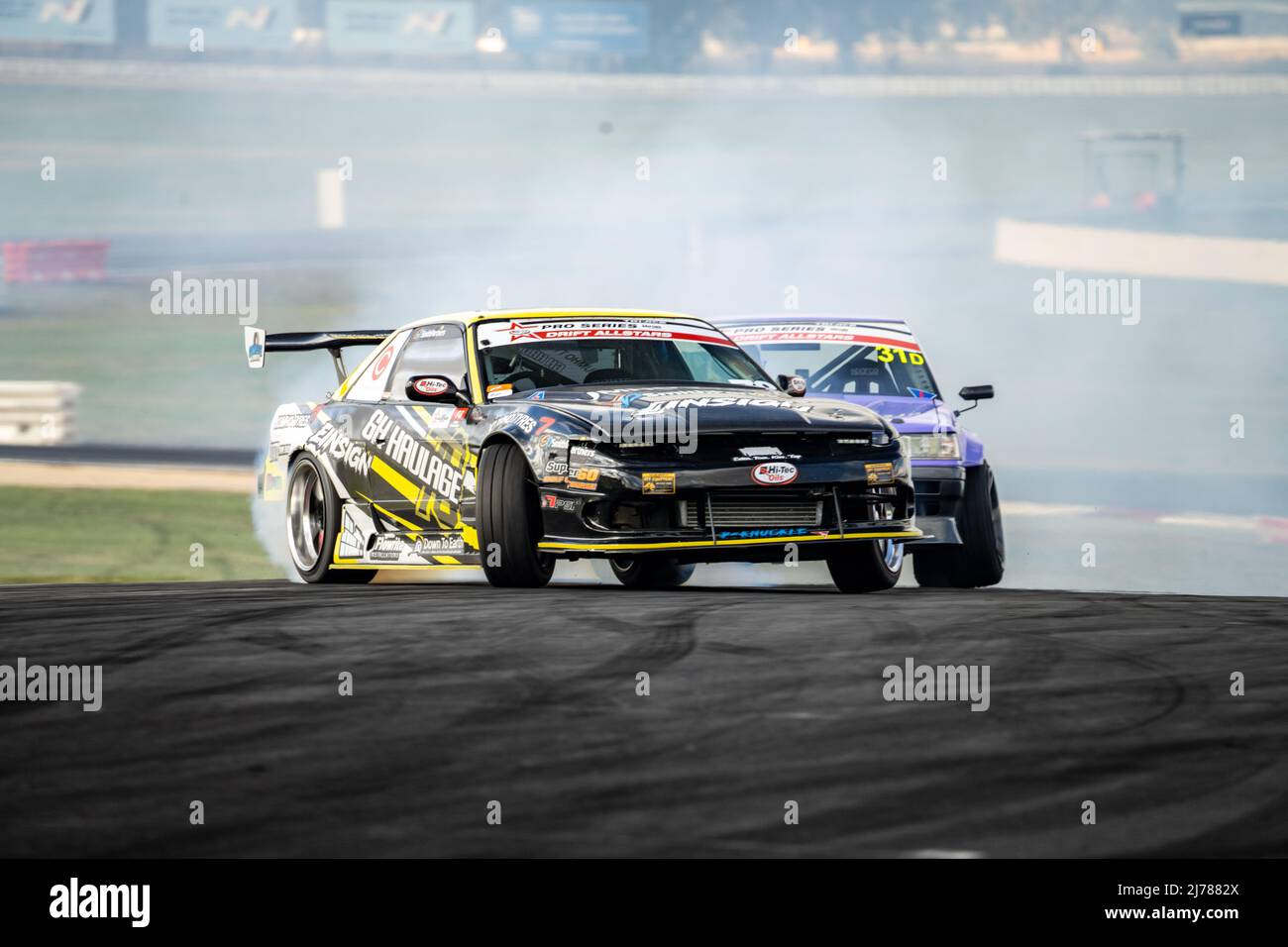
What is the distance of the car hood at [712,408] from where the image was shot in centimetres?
905

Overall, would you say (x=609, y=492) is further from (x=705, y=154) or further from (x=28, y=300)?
(x=705, y=154)

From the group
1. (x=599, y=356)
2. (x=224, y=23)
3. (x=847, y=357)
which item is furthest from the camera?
(x=224, y=23)

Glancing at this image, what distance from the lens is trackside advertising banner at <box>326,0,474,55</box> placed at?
5962cm

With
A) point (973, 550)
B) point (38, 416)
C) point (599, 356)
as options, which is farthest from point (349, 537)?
point (38, 416)

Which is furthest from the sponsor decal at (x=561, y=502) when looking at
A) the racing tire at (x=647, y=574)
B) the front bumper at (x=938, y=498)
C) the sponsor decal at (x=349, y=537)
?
the front bumper at (x=938, y=498)

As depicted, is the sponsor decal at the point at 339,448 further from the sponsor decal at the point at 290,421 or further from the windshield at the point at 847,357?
the windshield at the point at 847,357

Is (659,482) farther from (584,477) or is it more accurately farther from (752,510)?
(752,510)

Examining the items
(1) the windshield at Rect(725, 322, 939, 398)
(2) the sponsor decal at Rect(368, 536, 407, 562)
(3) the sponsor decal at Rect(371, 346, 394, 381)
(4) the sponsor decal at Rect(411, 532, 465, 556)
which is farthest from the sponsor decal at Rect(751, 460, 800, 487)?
(1) the windshield at Rect(725, 322, 939, 398)

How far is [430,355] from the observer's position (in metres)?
10.6

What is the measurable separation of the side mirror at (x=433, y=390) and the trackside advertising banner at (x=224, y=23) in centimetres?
4968

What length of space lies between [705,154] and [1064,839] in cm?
6472

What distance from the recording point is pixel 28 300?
49188 mm

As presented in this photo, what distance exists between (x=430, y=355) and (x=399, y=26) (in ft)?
171
